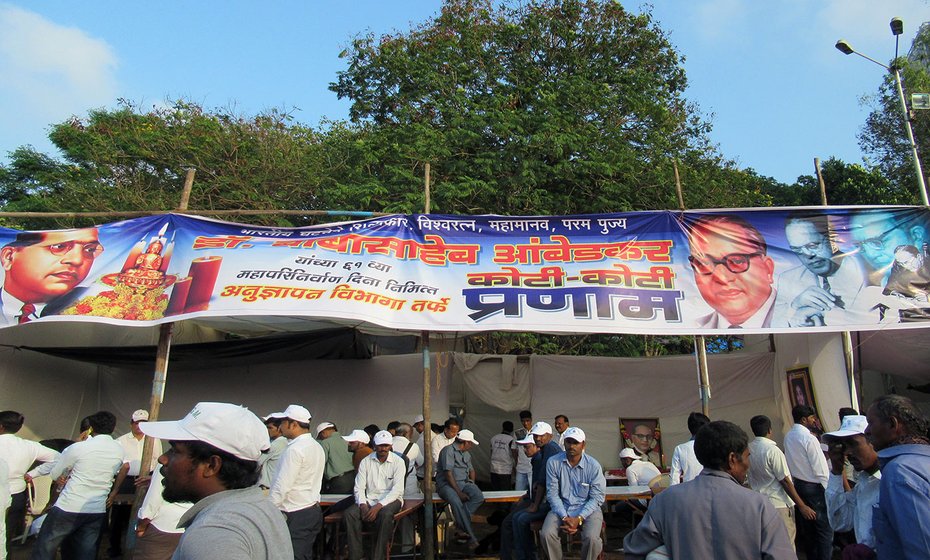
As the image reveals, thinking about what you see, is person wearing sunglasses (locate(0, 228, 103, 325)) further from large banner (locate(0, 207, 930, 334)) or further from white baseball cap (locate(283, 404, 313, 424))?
white baseball cap (locate(283, 404, 313, 424))

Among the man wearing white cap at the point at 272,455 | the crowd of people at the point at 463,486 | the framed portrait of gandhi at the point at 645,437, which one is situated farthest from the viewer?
the framed portrait of gandhi at the point at 645,437

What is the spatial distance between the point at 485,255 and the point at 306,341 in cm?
398

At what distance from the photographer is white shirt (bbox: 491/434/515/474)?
394 inches

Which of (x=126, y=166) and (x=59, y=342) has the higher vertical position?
(x=126, y=166)

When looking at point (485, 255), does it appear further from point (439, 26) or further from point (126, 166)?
point (126, 166)

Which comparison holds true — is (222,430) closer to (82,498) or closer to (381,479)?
(82,498)

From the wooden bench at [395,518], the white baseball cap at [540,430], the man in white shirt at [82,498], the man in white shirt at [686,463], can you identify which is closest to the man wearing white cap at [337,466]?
the wooden bench at [395,518]

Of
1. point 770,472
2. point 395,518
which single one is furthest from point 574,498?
point 395,518

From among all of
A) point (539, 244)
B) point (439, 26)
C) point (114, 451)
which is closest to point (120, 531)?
point (114, 451)

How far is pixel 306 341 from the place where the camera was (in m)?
10.1

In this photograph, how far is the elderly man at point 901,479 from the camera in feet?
7.65

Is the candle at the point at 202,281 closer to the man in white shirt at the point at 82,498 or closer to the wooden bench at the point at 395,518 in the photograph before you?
the man in white shirt at the point at 82,498

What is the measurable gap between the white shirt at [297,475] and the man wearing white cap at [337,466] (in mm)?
2405

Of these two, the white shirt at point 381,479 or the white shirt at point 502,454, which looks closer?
the white shirt at point 381,479
